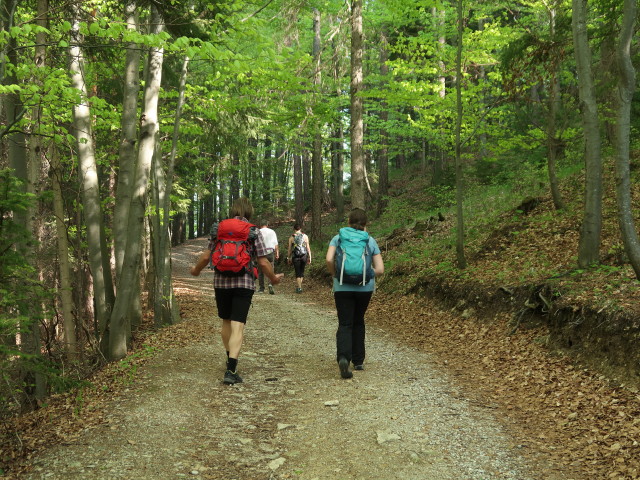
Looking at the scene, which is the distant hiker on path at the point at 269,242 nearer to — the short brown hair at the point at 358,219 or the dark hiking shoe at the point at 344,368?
the short brown hair at the point at 358,219

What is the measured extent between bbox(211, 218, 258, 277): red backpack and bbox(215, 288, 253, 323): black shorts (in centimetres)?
21

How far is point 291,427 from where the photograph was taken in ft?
16.2

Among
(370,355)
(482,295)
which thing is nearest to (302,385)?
(370,355)

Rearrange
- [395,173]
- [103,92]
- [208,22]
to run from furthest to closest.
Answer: [395,173] < [103,92] < [208,22]

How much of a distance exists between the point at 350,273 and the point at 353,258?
19cm

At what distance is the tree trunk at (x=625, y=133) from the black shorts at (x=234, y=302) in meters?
4.80

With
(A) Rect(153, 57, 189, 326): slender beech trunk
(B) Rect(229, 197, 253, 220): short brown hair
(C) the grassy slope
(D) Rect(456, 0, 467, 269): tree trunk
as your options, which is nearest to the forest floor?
(C) the grassy slope

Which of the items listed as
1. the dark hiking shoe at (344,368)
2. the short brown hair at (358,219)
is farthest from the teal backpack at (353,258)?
the dark hiking shoe at (344,368)

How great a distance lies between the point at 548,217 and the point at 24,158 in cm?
1039

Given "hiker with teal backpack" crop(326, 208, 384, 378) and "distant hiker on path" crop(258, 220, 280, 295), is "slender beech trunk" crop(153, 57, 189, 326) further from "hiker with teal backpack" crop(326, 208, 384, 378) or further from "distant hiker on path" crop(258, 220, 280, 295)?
"hiker with teal backpack" crop(326, 208, 384, 378)

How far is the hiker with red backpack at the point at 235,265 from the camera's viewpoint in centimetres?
584

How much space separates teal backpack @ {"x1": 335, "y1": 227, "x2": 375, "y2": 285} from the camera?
6277 millimetres

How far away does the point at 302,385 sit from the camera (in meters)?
6.27

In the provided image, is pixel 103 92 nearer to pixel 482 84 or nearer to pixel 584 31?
pixel 482 84
